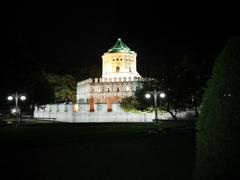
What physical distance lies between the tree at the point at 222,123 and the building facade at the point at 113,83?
5832cm

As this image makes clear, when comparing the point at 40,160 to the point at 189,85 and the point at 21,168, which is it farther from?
the point at 189,85

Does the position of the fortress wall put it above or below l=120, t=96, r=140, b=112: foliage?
below

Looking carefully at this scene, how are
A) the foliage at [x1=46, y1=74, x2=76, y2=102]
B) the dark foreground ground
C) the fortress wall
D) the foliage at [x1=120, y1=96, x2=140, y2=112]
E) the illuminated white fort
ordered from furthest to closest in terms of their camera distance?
the foliage at [x1=46, y1=74, x2=76, y2=102]
the illuminated white fort
the fortress wall
the foliage at [x1=120, y1=96, x2=140, y2=112]
the dark foreground ground

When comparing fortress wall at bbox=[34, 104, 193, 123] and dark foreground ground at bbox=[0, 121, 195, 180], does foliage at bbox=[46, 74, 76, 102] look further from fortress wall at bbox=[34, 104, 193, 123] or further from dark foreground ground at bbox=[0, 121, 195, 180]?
dark foreground ground at bbox=[0, 121, 195, 180]

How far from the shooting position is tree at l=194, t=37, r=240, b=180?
209 inches

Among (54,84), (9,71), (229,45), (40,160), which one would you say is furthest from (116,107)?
(229,45)

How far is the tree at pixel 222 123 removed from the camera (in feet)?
17.4

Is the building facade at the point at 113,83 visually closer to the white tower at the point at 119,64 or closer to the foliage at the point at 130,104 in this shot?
the white tower at the point at 119,64

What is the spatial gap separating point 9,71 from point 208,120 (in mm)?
12778

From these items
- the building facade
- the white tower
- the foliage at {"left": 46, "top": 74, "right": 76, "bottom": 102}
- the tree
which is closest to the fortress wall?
the building facade

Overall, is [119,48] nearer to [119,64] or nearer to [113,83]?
[119,64]

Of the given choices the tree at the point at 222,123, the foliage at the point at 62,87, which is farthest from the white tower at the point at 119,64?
the tree at the point at 222,123

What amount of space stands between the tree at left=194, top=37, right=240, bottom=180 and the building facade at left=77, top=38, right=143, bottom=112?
58.3 meters

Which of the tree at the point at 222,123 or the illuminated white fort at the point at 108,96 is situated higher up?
the illuminated white fort at the point at 108,96
